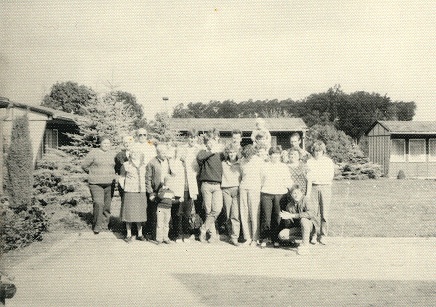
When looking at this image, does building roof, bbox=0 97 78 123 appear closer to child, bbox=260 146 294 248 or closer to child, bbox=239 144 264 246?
child, bbox=239 144 264 246

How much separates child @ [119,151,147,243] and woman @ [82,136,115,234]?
51cm

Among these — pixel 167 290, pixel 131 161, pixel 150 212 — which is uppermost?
pixel 131 161

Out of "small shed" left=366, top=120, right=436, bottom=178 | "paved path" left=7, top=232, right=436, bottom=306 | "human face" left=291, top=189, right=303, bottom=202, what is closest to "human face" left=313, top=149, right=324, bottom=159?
"human face" left=291, top=189, right=303, bottom=202

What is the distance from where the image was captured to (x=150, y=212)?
7.44 meters

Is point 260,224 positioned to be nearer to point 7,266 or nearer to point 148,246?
point 148,246

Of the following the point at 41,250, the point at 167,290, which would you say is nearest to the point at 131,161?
the point at 41,250

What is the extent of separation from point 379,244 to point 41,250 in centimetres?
520

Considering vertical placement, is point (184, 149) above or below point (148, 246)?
above

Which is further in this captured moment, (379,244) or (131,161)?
(131,161)

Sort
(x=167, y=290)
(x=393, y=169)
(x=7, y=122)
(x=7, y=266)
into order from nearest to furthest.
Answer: (x=167, y=290), (x=7, y=266), (x=7, y=122), (x=393, y=169)

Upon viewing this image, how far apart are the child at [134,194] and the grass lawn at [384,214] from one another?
3.39 meters

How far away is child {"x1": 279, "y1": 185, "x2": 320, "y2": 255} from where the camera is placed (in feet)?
21.3

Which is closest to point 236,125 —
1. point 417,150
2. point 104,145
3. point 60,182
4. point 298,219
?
point 417,150

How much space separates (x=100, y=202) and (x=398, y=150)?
21.9m
